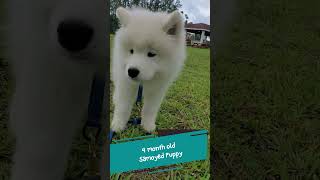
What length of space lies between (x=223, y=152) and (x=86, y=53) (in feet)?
4.52

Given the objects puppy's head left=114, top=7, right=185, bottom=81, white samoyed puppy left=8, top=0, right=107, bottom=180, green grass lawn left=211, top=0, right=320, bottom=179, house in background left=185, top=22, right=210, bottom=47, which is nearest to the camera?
white samoyed puppy left=8, top=0, right=107, bottom=180

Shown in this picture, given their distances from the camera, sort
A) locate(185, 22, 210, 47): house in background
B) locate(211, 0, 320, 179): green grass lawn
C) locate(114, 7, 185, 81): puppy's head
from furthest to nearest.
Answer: locate(211, 0, 320, 179): green grass lawn, locate(185, 22, 210, 47): house in background, locate(114, 7, 185, 81): puppy's head

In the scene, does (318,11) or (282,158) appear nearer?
(282,158)

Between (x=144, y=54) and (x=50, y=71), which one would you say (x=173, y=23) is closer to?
(x=144, y=54)

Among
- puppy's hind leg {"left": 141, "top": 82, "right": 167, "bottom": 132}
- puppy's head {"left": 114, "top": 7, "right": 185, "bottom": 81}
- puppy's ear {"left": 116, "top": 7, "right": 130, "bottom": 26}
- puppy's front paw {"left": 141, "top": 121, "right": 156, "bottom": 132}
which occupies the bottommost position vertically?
puppy's front paw {"left": 141, "top": 121, "right": 156, "bottom": 132}

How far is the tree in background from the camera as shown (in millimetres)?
2051

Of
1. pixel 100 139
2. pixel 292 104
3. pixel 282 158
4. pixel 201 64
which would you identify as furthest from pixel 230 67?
pixel 100 139

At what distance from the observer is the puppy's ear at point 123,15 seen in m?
2.06

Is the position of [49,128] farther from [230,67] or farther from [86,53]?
[230,67]

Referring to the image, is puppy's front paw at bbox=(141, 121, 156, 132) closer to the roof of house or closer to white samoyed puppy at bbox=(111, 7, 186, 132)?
white samoyed puppy at bbox=(111, 7, 186, 132)

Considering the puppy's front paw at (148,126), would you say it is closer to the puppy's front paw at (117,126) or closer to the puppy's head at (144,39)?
the puppy's front paw at (117,126)

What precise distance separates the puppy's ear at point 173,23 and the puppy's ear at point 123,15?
17 centimetres

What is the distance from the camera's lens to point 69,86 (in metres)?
2.05

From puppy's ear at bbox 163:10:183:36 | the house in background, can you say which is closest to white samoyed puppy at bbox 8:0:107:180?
puppy's ear at bbox 163:10:183:36
